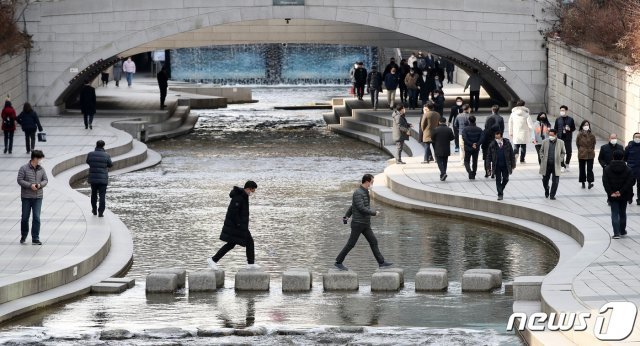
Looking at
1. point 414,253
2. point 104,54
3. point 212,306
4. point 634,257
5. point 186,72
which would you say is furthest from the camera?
point 186,72

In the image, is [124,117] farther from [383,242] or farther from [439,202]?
[383,242]

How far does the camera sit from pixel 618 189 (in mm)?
22484

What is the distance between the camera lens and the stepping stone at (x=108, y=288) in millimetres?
20203

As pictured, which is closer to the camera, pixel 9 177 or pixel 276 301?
pixel 276 301

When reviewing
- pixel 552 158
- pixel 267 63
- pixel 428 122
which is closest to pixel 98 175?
pixel 552 158

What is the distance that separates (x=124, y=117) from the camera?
44188 mm

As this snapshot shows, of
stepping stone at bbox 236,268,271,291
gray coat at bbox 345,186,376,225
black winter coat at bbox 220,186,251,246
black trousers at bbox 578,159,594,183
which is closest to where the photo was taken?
stepping stone at bbox 236,268,271,291

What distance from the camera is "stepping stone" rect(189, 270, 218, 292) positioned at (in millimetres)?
20203

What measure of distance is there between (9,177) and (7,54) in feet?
39.0

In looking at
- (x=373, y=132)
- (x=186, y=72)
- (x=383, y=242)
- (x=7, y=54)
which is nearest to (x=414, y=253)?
(x=383, y=242)

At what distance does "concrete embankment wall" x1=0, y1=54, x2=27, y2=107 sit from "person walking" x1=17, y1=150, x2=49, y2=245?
60.3 ft

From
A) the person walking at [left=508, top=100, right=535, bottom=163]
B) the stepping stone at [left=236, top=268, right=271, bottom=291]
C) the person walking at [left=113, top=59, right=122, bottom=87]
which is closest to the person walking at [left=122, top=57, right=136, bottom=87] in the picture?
the person walking at [left=113, top=59, right=122, bottom=87]

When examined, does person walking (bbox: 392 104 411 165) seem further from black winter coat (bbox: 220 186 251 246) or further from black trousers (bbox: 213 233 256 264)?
black winter coat (bbox: 220 186 251 246)

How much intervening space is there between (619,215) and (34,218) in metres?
8.73
